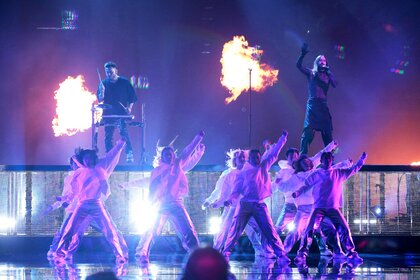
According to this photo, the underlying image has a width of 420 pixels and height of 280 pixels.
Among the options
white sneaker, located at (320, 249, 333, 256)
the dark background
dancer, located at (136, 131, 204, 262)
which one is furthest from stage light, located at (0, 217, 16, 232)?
white sneaker, located at (320, 249, 333, 256)

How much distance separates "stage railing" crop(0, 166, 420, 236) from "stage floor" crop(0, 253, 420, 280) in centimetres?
107

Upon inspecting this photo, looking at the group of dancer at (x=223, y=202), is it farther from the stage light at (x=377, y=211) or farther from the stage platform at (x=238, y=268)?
the stage light at (x=377, y=211)

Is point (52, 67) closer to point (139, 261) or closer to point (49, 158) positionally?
point (49, 158)

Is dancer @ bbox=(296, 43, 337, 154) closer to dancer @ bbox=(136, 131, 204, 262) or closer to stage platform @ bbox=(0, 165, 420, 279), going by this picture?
stage platform @ bbox=(0, 165, 420, 279)

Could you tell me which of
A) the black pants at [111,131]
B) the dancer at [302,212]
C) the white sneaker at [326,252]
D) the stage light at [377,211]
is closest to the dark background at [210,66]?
the black pants at [111,131]

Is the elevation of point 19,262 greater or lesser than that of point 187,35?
lesser

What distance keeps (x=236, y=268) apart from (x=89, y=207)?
255 cm

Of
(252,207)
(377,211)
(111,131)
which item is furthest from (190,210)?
(377,211)

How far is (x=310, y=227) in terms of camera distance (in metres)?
10.5

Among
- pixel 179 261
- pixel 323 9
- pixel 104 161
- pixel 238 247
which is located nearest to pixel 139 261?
pixel 179 261

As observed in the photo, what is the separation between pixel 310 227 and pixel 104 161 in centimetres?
339

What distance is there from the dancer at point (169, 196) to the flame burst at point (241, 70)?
7.03 metres

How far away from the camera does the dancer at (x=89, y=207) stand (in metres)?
10.4

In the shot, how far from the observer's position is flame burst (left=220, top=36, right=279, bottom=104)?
17.3m
